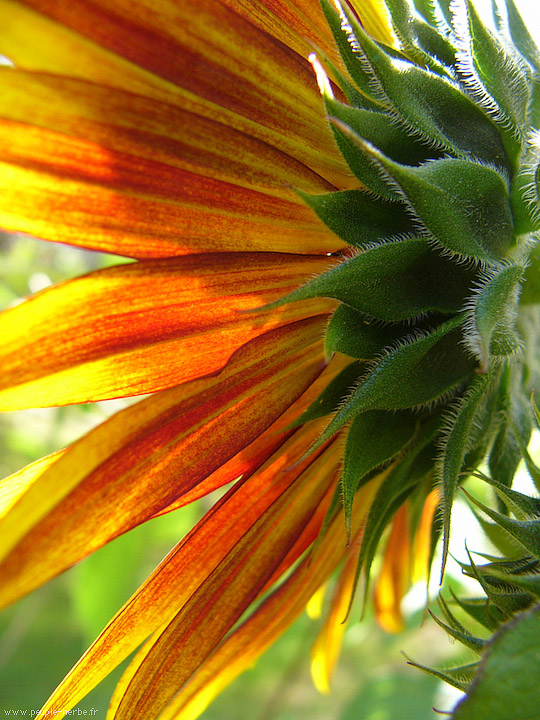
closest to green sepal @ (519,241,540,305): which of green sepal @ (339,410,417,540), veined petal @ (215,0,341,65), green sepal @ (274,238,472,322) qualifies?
green sepal @ (274,238,472,322)

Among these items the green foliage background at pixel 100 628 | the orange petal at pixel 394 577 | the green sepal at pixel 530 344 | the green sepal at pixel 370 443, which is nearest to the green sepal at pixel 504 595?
the green sepal at pixel 370 443

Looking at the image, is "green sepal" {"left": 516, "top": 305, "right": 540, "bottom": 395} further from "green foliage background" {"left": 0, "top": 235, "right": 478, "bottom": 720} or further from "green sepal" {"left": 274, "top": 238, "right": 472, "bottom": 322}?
"green foliage background" {"left": 0, "top": 235, "right": 478, "bottom": 720}

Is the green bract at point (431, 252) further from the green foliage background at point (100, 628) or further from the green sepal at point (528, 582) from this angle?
the green foliage background at point (100, 628)

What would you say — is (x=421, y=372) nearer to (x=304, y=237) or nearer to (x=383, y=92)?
(x=304, y=237)

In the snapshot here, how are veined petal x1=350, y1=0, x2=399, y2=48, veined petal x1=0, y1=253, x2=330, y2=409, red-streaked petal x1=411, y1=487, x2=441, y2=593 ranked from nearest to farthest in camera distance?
veined petal x1=0, y1=253, x2=330, y2=409 < veined petal x1=350, y1=0, x2=399, y2=48 < red-streaked petal x1=411, y1=487, x2=441, y2=593

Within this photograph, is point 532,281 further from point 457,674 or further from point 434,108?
point 457,674

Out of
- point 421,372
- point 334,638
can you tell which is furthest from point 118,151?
point 334,638
